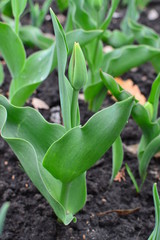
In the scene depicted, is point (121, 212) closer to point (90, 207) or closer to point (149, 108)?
point (90, 207)

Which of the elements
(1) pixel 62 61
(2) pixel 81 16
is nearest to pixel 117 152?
(1) pixel 62 61

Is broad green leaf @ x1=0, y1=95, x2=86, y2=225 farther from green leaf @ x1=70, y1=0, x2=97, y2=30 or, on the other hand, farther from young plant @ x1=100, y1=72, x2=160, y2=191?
green leaf @ x1=70, y1=0, x2=97, y2=30

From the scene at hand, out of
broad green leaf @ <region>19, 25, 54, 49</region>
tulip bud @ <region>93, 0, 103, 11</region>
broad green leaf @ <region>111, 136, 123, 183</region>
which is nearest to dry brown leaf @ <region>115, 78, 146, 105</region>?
broad green leaf @ <region>19, 25, 54, 49</region>

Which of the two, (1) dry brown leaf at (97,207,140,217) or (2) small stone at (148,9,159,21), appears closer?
(1) dry brown leaf at (97,207,140,217)

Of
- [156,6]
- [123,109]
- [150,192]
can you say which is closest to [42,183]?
[123,109]

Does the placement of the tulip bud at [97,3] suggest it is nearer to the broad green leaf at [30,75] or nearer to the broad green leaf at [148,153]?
the broad green leaf at [30,75]

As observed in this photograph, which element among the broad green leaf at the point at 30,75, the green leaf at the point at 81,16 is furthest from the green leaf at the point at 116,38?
the broad green leaf at the point at 30,75
